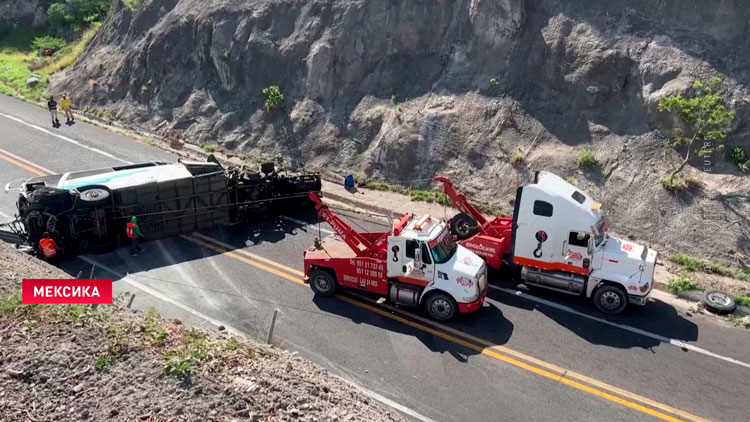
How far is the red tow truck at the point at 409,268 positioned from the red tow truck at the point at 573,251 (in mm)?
1631

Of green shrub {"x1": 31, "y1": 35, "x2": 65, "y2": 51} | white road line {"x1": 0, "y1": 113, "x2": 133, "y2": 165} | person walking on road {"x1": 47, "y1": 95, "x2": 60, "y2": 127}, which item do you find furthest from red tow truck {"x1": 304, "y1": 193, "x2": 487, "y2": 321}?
green shrub {"x1": 31, "y1": 35, "x2": 65, "y2": 51}

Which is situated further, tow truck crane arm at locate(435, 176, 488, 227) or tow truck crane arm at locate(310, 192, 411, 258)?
tow truck crane arm at locate(435, 176, 488, 227)

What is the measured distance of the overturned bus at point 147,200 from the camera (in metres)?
17.2

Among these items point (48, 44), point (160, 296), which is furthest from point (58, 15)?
point (160, 296)

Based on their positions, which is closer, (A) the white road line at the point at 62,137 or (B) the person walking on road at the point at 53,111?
(A) the white road line at the point at 62,137

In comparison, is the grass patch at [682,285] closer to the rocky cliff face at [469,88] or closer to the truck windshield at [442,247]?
the rocky cliff face at [469,88]

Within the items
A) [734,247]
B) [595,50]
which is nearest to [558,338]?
[734,247]

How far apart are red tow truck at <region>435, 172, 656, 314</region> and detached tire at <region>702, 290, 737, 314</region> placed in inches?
73.5

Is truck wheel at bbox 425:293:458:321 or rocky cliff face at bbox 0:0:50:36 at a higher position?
rocky cliff face at bbox 0:0:50:36

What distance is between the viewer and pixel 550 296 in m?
16.1

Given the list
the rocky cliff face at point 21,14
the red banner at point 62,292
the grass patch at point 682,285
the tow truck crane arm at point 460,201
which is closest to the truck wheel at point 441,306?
the tow truck crane arm at point 460,201

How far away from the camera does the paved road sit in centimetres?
1216


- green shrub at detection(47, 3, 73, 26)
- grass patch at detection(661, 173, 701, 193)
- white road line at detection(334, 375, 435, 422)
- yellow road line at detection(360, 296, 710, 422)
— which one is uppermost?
green shrub at detection(47, 3, 73, 26)

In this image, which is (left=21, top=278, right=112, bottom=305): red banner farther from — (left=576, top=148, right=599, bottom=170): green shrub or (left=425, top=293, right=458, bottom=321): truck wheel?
(left=576, top=148, right=599, bottom=170): green shrub
